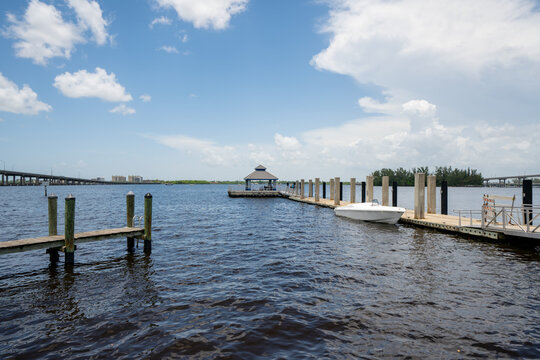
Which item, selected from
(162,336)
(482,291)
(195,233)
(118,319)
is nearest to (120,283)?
(118,319)

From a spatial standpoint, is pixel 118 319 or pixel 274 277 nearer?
pixel 118 319

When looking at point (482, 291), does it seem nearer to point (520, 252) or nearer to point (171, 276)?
point (520, 252)

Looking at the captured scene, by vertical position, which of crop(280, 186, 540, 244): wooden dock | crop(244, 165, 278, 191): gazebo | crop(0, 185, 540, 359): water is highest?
crop(244, 165, 278, 191): gazebo

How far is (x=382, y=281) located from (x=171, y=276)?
22.9ft

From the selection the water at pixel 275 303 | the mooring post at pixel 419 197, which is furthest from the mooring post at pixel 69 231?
the mooring post at pixel 419 197

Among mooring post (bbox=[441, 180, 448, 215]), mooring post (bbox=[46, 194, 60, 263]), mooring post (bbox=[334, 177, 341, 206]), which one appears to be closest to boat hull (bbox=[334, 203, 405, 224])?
mooring post (bbox=[441, 180, 448, 215])

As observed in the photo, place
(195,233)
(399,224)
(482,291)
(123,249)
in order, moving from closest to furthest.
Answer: (482,291) → (123,249) → (195,233) → (399,224)

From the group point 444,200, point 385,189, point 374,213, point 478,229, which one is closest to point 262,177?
point 385,189

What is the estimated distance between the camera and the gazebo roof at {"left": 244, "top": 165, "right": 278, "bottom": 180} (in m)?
57.9

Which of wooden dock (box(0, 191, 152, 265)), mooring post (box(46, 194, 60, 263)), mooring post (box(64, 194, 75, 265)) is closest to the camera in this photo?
wooden dock (box(0, 191, 152, 265))

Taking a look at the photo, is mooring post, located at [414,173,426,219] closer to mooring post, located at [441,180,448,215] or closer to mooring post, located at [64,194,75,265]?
mooring post, located at [441,180,448,215]

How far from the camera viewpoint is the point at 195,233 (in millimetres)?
19344

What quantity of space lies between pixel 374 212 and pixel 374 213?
8 cm

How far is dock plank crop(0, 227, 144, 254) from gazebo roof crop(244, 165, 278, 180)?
44631 millimetres
